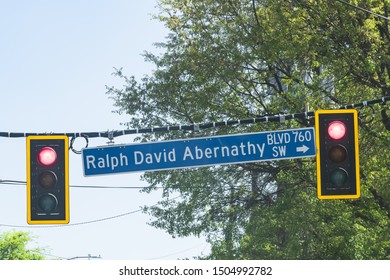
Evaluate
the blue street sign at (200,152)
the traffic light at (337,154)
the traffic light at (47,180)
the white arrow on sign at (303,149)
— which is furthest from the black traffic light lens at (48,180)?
the traffic light at (337,154)

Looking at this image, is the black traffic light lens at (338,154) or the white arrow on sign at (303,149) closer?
the black traffic light lens at (338,154)

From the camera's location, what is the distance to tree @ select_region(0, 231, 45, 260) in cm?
6944

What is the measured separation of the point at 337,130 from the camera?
1438 cm

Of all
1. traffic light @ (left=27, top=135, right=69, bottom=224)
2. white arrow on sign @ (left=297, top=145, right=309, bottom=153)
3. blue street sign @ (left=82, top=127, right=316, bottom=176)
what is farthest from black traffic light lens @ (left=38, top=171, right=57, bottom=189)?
white arrow on sign @ (left=297, top=145, right=309, bottom=153)

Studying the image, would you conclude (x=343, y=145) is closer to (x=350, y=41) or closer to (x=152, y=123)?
(x=350, y=41)

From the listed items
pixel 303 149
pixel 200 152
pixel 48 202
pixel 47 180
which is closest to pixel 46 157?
pixel 47 180

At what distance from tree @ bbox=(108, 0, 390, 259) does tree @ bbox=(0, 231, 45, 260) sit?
38.4 metres

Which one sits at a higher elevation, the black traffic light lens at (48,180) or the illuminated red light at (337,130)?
the illuminated red light at (337,130)

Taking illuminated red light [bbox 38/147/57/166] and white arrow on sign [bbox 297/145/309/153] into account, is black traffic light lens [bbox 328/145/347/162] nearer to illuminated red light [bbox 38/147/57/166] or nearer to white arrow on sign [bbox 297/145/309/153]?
white arrow on sign [bbox 297/145/309/153]

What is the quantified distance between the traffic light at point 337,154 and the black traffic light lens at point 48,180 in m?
4.10

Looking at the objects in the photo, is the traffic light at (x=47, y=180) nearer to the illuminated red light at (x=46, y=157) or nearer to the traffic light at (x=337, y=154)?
the illuminated red light at (x=46, y=157)

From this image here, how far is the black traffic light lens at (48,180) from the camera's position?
A: 1436 centimetres

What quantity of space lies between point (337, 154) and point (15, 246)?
58.1 m

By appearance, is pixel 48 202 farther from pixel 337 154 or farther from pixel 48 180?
pixel 337 154
